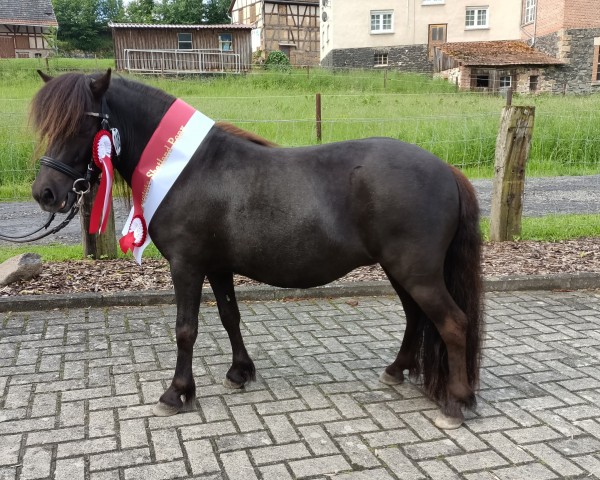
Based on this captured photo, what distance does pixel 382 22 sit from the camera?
34.8m

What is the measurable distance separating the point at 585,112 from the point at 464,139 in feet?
13.4

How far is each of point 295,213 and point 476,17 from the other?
36.4m

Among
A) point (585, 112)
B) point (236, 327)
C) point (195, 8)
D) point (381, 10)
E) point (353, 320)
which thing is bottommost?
point (353, 320)

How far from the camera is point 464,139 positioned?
11383 millimetres

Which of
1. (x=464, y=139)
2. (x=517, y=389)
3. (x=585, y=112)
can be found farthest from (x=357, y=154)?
(x=585, y=112)

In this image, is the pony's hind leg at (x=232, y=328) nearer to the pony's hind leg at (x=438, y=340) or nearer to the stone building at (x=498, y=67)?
the pony's hind leg at (x=438, y=340)

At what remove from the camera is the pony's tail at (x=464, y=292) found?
3.26m

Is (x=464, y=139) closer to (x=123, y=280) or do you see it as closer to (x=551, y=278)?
(x=551, y=278)

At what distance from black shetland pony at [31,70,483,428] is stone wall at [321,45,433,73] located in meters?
33.2

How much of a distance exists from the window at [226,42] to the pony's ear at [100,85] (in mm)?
33987

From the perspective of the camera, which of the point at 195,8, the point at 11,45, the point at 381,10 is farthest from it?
the point at 195,8

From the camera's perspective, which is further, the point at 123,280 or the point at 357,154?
the point at 123,280

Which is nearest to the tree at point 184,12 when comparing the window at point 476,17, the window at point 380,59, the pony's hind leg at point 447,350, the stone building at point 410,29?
the stone building at point 410,29

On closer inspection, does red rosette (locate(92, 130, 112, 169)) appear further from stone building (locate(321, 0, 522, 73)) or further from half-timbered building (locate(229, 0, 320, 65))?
half-timbered building (locate(229, 0, 320, 65))
